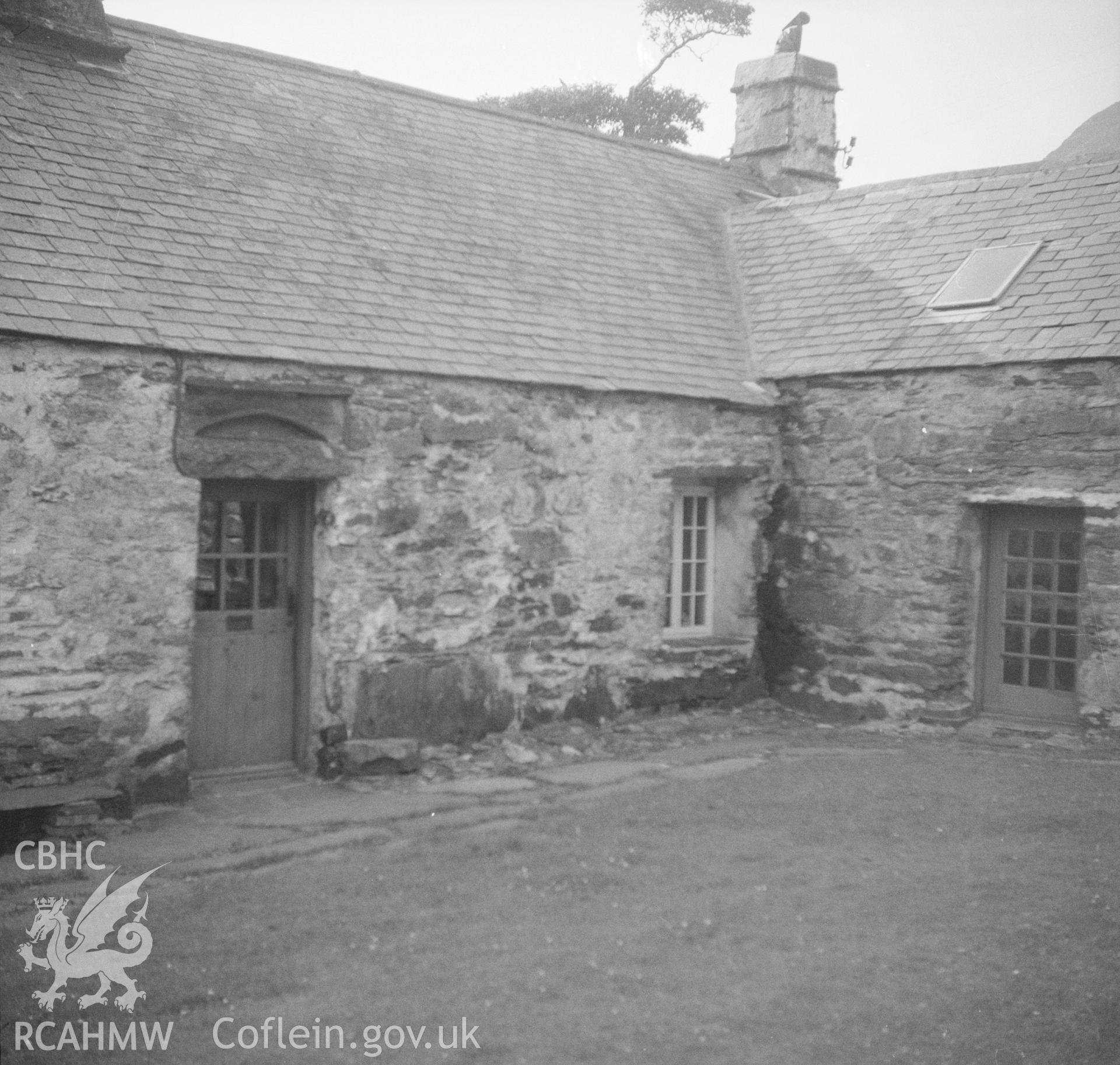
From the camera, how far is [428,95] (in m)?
13.6

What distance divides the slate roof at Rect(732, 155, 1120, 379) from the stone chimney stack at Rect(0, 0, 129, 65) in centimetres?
659

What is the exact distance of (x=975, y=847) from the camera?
7.40 metres

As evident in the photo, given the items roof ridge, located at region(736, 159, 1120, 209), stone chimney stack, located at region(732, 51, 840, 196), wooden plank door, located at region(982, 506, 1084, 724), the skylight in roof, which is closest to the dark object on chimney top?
stone chimney stack, located at region(732, 51, 840, 196)

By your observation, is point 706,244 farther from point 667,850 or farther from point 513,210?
point 667,850

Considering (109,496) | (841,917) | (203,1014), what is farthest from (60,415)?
(841,917)

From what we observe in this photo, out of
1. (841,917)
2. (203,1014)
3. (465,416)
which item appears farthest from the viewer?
(465,416)

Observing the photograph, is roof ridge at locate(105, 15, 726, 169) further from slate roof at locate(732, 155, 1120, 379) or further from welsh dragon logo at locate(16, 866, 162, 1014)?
welsh dragon logo at locate(16, 866, 162, 1014)

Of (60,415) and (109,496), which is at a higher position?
(60,415)

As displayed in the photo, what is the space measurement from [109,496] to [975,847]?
5.88 m

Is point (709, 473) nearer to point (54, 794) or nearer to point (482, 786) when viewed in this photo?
point (482, 786)

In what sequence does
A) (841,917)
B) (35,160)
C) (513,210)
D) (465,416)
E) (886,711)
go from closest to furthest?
(841,917)
(35,160)
(465,416)
(886,711)
(513,210)

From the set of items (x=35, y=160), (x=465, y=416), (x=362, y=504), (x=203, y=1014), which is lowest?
(x=203, y=1014)

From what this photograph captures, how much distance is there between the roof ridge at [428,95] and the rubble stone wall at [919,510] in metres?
4.56

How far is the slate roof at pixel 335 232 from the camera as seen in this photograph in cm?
895
